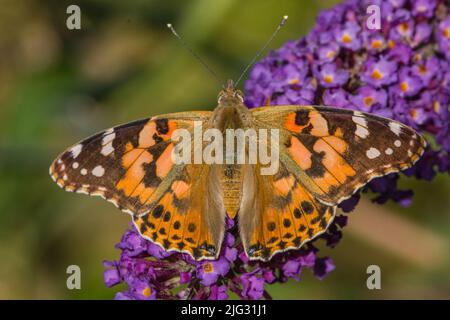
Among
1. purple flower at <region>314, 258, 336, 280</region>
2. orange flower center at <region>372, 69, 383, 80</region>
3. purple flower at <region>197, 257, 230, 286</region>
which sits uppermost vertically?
orange flower center at <region>372, 69, 383, 80</region>

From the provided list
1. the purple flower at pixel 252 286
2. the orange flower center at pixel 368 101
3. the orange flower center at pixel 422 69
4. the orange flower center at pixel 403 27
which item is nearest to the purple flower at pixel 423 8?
the orange flower center at pixel 403 27

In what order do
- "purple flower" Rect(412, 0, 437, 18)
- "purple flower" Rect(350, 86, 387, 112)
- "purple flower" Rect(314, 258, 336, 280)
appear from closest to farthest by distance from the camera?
"purple flower" Rect(314, 258, 336, 280), "purple flower" Rect(350, 86, 387, 112), "purple flower" Rect(412, 0, 437, 18)

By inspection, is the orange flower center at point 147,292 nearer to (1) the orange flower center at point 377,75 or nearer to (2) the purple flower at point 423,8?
(1) the orange flower center at point 377,75

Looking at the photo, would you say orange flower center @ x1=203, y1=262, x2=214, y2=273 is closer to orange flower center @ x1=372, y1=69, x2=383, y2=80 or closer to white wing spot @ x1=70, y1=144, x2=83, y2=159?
white wing spot @ x1=70, y1=144, x2=83, y2=159

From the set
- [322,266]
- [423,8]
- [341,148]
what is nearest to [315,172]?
[341,148]

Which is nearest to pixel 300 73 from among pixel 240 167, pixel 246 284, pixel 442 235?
pixel 240 167

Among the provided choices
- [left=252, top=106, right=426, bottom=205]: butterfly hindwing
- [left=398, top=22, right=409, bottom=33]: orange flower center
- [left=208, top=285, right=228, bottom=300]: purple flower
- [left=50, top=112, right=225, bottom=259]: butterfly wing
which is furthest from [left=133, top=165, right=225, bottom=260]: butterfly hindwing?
[left=398, top=22, right=409, bottom=33]: orange flower center

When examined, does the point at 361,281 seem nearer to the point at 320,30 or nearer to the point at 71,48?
the point at 320,30
